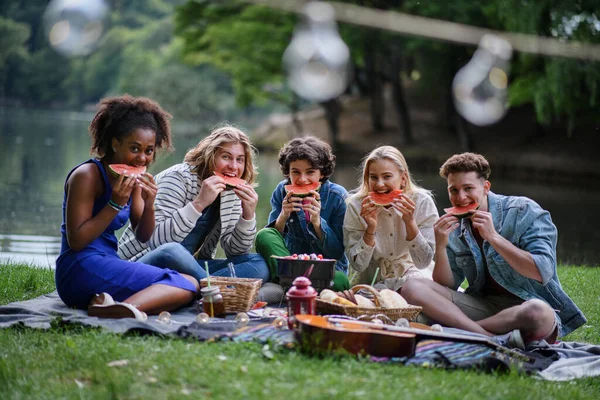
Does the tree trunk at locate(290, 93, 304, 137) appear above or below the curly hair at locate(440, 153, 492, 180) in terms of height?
above

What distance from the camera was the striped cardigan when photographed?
514 cm

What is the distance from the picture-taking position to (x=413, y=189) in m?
5.39

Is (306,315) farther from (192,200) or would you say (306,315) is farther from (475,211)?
(192,200)

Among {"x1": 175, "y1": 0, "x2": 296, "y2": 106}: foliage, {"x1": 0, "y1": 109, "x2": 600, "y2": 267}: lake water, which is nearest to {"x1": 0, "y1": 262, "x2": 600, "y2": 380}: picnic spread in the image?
{"x1": 0, "y1": 109, "x2": 600, "y2": 267}: lake water

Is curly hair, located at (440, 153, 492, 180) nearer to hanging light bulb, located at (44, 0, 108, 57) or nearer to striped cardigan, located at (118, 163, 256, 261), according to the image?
striped cardigan, located at (118, 163, 256, 261)

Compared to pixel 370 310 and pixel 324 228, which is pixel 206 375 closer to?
pixel 370 310

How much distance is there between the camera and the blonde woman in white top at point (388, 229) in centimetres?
512

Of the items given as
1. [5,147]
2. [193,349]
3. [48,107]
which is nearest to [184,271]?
[193,349]

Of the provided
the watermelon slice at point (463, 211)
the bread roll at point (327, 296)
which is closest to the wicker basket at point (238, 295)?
the bread roll at point (327, 296)

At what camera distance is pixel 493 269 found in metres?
4.77

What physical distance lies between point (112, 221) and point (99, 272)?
31 centimetres

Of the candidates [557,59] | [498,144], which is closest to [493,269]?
[557,59]

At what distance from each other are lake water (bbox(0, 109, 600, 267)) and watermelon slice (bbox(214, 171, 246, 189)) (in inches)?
101

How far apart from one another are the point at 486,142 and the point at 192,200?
22.3 m
